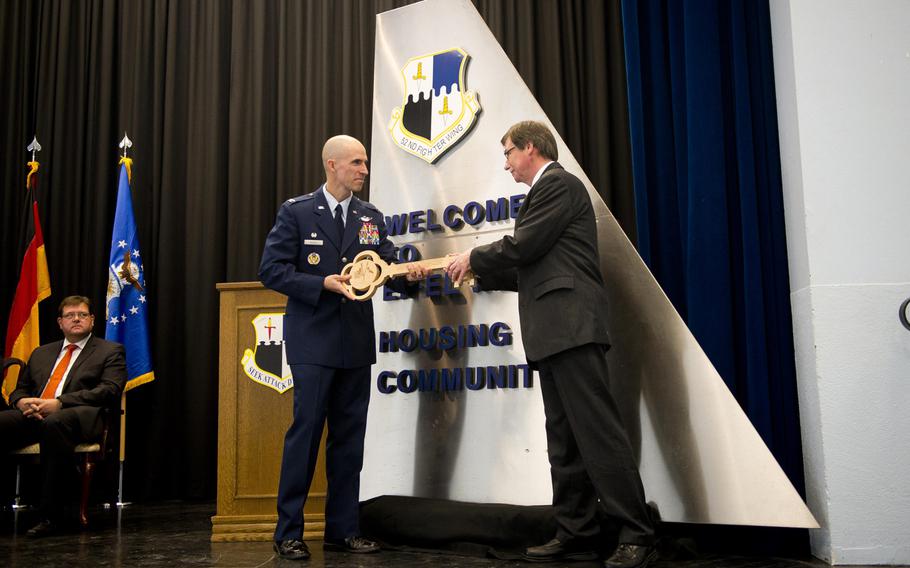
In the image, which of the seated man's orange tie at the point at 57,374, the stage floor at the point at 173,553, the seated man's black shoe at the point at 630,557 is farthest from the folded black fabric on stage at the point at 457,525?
the seated man's orange tie at the point at 57,374

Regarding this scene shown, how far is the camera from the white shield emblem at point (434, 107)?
12.3 feet

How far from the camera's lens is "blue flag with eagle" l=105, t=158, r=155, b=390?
17.4 feet

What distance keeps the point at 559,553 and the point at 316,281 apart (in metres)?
1.31

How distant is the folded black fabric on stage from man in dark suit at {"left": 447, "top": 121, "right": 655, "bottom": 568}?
0.12m

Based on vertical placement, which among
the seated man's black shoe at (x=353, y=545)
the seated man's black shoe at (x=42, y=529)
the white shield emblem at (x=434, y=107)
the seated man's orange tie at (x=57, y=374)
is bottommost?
the seated man's black shoe at (x=42, y=529)

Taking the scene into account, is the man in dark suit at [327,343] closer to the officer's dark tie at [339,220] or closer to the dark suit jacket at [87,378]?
the officer's dark tie at [339,220]

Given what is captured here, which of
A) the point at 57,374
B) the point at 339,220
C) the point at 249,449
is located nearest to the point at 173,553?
the point at 249,449

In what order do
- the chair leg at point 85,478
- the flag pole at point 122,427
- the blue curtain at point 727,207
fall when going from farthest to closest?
the flag pole at point 122,427, the chair leg at point 85,478, the blue curtain at point 727,207

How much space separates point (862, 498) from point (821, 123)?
A: 1.31 metres

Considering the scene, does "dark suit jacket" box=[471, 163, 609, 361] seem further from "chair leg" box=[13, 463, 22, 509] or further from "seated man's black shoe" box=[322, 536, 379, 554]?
"chair leg" box=[13, 463, 22, 509]

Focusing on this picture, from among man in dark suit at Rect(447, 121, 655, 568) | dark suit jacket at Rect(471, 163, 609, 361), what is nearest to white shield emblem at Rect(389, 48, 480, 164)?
man in dark suit at Rect(447, 121, 655, 568)

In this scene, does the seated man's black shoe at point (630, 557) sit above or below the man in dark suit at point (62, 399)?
below

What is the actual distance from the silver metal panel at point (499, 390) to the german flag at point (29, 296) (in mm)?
2758

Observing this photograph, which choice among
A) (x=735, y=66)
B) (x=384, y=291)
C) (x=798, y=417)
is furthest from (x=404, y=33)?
(x=798, y=417)
